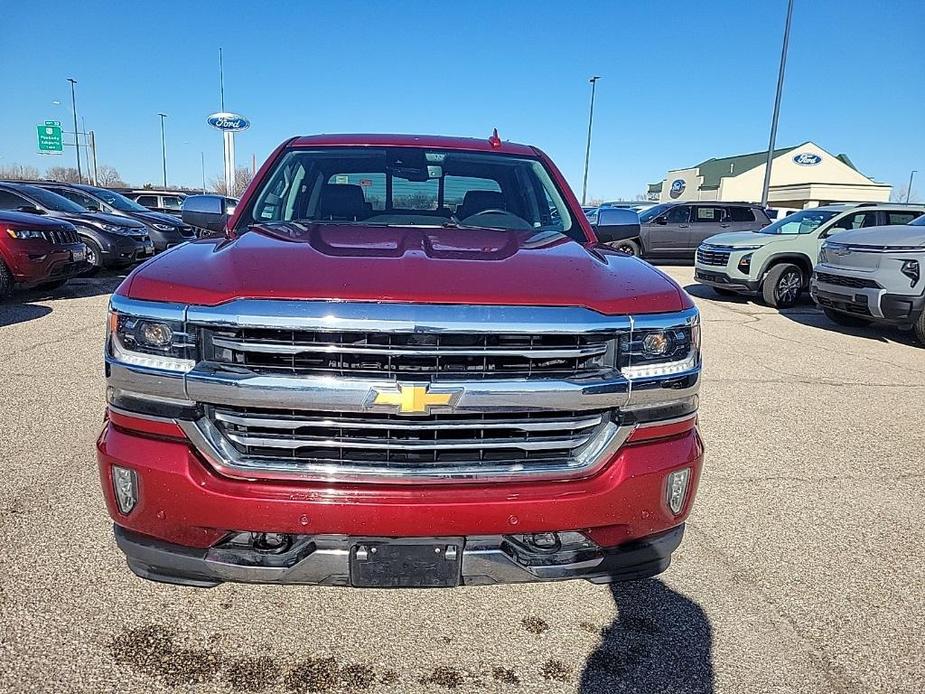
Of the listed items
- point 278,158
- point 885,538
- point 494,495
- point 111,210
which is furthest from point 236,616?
A: point 111,210

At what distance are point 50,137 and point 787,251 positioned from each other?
57.4 m

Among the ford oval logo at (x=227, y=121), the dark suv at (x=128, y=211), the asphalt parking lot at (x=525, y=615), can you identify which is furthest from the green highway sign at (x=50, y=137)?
the asphalt parking lot at (x=525, y=615)

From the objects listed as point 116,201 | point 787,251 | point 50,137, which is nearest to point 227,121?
point 50,137

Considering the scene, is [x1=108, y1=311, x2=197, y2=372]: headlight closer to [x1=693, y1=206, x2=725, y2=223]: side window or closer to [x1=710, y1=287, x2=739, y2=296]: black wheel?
[x1=710, y1=287, x2=739, y2=296]: black wheel

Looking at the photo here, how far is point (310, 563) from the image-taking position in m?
1.89

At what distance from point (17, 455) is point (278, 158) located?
7.42 feet

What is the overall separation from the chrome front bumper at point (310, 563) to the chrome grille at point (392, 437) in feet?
0.78

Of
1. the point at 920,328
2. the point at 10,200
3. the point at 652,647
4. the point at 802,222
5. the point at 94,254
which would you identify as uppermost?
the point at 802,222

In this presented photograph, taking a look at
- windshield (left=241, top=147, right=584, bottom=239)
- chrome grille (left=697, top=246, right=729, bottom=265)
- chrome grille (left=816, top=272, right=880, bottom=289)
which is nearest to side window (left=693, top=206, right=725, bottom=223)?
chrome grille (left=697, top=246, right=729, bottom=265)

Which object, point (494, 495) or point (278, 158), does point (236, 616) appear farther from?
point (278, 158)

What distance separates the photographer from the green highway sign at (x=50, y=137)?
50.6 m

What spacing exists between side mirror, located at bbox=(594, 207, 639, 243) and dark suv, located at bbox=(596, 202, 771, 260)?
1333 centimetres

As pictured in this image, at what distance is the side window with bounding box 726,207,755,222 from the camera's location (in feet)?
55.0

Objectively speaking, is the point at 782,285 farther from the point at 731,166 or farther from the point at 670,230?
the point at 731,166
